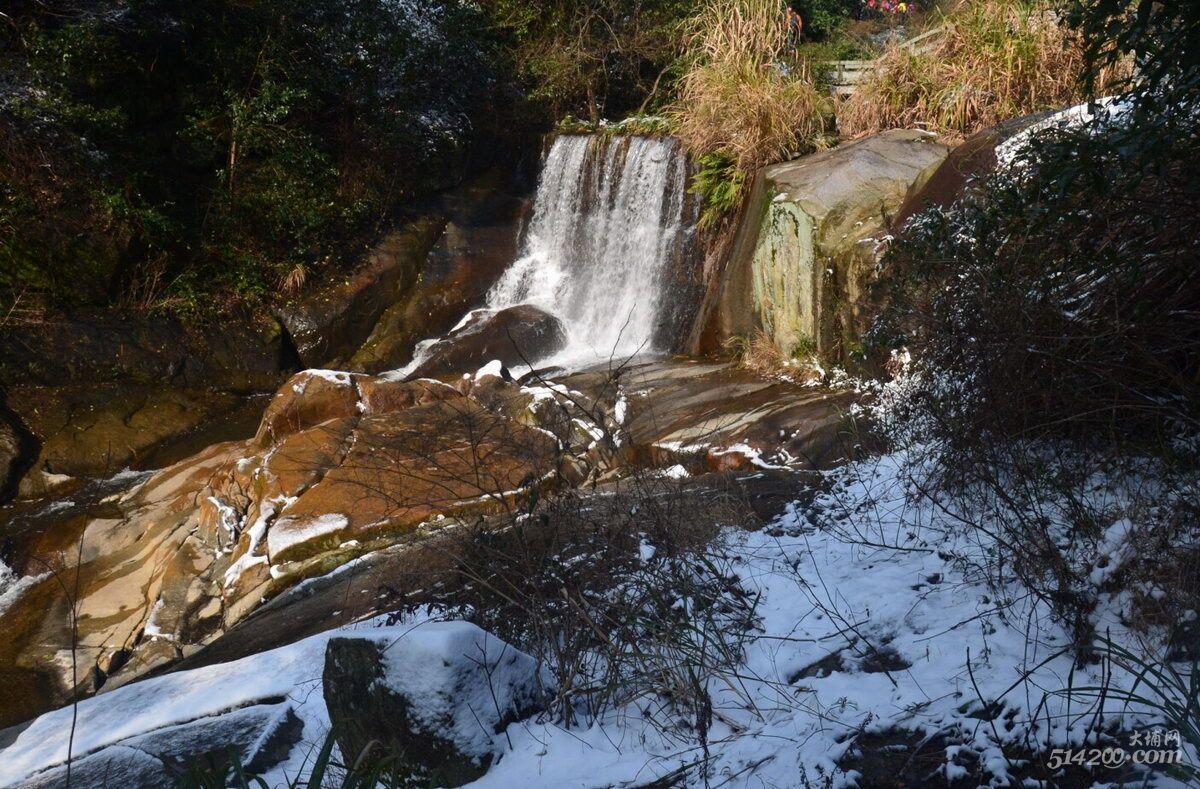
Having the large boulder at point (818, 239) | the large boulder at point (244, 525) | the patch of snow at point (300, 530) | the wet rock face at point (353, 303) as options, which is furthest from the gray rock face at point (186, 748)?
the wet rock face at point (353, 303)

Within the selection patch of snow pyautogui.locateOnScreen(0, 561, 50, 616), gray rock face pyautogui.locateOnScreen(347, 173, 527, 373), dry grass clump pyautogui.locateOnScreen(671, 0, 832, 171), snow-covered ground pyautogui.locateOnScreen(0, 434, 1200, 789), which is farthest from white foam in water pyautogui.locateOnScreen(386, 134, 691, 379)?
snow-covered ground pyautogui.locateOnScreen(0, 434, 1200, 789)

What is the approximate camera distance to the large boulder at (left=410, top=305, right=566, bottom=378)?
11.6 m

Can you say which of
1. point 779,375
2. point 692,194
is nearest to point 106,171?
point 692,194

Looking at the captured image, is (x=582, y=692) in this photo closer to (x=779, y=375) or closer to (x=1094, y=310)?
(x=1094, y=310)

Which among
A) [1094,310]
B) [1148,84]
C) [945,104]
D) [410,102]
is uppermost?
[410,102]

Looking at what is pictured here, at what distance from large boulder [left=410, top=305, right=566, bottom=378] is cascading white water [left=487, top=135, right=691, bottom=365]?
264 millimetres

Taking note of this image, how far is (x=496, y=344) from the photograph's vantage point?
38.5ft

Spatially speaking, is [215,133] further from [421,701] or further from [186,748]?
[421,701]

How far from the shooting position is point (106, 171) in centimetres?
1079

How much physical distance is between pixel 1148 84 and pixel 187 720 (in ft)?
13.8

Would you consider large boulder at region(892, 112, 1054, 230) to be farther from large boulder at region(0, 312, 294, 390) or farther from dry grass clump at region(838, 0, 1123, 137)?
large boulder at region(0, 312, 294, 390)

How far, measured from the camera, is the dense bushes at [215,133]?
33.9 ft

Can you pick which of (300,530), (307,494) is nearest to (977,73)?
(307,494)

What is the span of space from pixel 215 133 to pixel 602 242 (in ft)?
17.3
